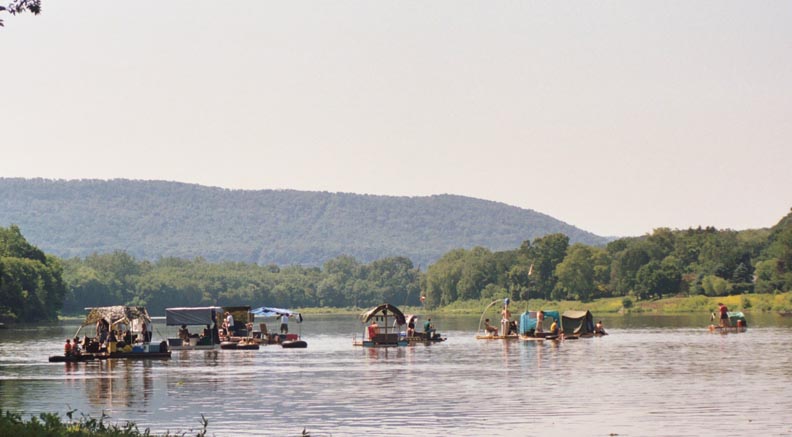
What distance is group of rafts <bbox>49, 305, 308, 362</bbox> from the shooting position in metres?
82.0

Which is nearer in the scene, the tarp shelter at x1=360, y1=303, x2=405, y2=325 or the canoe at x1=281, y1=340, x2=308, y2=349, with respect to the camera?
the canoe at x1=281, y1=340, x2=308, y2=349

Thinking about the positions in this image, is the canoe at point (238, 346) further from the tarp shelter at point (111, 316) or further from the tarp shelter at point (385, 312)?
the tarp shelter at point (111, 316)

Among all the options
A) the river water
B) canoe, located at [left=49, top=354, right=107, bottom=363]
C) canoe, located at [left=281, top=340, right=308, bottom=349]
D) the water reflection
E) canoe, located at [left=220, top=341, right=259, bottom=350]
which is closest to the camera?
the river water

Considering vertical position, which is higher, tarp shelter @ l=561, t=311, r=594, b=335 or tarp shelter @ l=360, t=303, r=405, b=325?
tarp shelter @ l=360, t=303, r=405, b=325

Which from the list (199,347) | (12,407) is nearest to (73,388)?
(12,407)

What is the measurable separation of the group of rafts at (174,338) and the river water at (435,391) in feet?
5.36

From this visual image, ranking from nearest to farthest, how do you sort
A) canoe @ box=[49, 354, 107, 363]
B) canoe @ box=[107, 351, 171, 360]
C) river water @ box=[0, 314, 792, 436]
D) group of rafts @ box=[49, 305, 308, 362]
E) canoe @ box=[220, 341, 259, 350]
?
river water @ box=[0, 314, 792, 436] < canoe @ box=[49, 354, 107, 363] < canoe @ box=[107, 351, 171, 360] < group of rafts @ box=[49, 305, 308, 362] < canoe @ box=[220, 341, 259, 350]

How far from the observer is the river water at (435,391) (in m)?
42.1

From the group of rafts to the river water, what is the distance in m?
1.63

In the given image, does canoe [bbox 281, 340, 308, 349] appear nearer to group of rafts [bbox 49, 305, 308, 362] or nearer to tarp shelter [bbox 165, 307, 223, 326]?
group of rafts [bbox 49, 305, 308, 362]

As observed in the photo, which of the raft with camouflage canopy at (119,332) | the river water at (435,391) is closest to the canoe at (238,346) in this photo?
the raft with camouflage canopy at (119,332)

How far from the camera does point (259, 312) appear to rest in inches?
4358

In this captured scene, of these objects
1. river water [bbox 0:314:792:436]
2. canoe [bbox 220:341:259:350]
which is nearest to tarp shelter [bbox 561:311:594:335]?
river water [bbox 0:314:792:436]

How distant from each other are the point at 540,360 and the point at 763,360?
38.5ft
